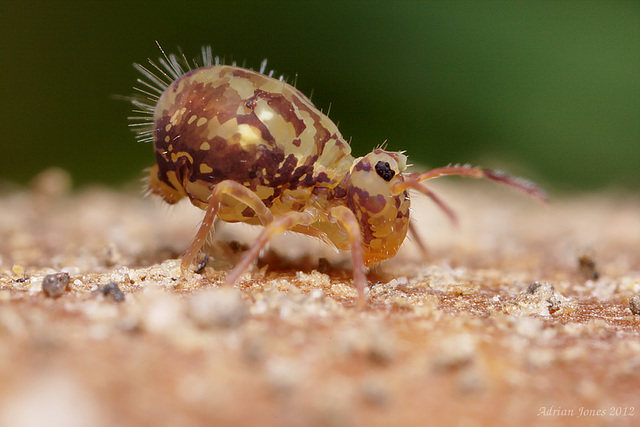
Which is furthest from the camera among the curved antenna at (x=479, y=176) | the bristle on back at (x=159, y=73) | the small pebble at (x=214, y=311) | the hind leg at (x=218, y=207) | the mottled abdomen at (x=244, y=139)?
the bristle on back at (x=159, y=73)

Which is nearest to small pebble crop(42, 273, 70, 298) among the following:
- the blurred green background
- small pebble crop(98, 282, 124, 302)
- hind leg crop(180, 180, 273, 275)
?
small pebble crop(98, 282, 124, 302)

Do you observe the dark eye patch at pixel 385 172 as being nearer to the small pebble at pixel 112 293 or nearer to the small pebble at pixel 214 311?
the small pebble at pixel 214 311

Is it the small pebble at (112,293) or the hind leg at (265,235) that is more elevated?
the hind leg at (265,235)

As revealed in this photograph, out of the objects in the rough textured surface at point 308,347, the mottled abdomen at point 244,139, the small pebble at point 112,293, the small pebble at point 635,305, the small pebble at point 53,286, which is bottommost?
the small pebble at point 53,286

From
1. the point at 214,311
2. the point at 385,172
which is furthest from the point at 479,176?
the point at 214,311

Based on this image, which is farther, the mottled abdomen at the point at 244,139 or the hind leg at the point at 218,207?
the mottled abdomen at the point at 244,139

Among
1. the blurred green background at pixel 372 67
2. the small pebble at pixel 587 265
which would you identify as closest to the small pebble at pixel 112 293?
the small pebble at pixel 587 265

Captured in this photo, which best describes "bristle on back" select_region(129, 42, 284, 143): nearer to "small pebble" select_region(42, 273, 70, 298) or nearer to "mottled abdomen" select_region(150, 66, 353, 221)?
"mottled abdomen" select_region(150, 66, 353, 221)

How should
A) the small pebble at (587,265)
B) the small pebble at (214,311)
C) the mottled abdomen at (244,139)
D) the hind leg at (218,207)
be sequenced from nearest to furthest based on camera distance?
the small pebble at (214,311), the hind leg at (218,207), the mottled abdomen at (244,139), the small pebble at (587,265)
